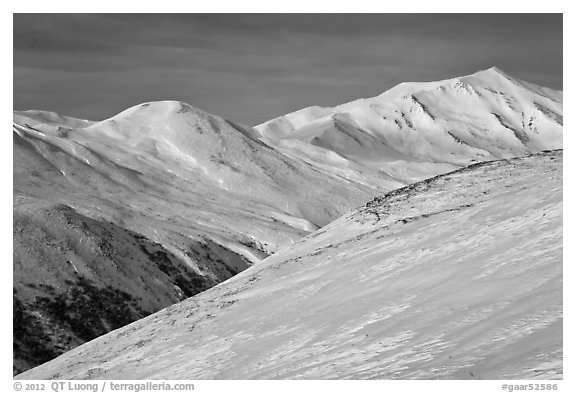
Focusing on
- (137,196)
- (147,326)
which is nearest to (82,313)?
(147,326)

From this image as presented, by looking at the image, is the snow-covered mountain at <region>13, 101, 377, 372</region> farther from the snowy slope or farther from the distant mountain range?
the snowy slope

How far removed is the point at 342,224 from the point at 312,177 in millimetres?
117445

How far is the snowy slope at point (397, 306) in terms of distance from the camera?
50.9 ft

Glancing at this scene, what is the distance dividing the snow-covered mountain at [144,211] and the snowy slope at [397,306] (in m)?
21.1

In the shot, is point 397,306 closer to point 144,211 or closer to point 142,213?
point 142,213

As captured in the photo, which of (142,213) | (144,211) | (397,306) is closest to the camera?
(397,306)

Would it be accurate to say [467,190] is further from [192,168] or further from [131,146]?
[131,146]

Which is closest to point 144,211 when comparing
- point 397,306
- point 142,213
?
point 142,213

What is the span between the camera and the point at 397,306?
62.5 feet

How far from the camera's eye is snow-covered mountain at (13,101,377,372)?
165 ft

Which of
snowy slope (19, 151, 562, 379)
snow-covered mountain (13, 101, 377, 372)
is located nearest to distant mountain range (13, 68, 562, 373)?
snow-covered mountain (13, 101, 377, 372)

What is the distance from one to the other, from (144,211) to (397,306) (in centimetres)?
8361

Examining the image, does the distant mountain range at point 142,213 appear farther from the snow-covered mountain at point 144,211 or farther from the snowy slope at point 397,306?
the snowy slope at point 397,306

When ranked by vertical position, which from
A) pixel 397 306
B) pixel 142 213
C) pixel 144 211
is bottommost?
pixel 144 211
